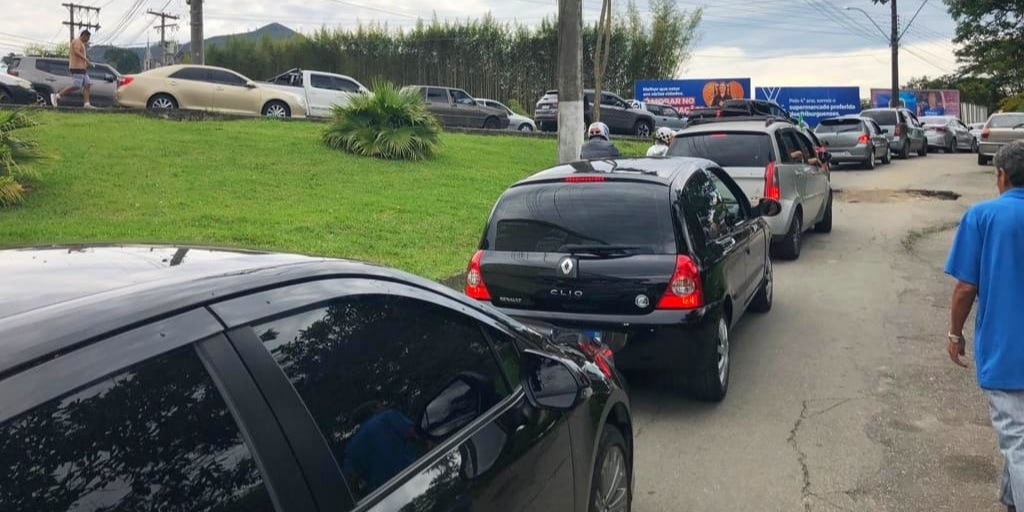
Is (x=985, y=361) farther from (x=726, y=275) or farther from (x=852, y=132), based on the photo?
(x=852, y=132)

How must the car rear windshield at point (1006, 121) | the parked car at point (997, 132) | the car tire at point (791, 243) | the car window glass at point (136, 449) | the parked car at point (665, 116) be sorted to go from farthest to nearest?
the parked car at point (665, 116) → the car rear windshield at point (1006, 121) → the parked car at point (997, 132) → the car tire at point (791, 243) → the car window glass at point (136, 449)

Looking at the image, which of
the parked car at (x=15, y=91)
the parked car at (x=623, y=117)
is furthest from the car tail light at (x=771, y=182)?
the parked car at (x=623, y=117)

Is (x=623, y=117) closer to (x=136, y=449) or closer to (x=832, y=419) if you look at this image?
(x=832, y=419)

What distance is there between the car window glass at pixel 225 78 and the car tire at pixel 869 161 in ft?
54.7

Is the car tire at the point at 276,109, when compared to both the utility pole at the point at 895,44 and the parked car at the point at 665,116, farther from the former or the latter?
the utility pole at the point at 895,44

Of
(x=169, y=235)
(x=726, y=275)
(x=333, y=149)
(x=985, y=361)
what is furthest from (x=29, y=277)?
(x=333, y=149)

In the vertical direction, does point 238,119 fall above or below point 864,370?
above

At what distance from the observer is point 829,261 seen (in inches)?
452

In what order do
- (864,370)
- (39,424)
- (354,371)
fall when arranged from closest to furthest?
1. (39,424)
2. (354,371)
3. (864,370)

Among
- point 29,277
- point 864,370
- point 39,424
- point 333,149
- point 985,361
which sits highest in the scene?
point 333,149

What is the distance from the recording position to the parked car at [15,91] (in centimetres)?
2119

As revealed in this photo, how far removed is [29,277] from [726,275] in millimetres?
5041

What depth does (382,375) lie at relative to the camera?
245 centimetres

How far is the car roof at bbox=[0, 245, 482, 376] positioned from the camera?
1722mm
